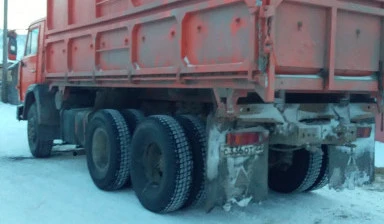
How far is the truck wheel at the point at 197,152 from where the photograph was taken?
5211 millimetres

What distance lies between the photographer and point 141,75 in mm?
5746

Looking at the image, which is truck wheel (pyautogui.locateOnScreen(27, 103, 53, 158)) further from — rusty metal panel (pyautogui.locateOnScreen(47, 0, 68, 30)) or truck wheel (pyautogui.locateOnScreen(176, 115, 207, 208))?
truck wheel (pyautogui.locateOnScreen(176, 115, 207, 208))

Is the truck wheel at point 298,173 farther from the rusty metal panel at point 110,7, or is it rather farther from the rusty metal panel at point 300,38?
the rusty metal panel at point 110,7

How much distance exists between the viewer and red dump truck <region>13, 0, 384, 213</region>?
429 centimetres

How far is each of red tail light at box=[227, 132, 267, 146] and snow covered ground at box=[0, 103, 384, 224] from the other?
3.31 feet

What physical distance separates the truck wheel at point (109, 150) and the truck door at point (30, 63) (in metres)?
2.82

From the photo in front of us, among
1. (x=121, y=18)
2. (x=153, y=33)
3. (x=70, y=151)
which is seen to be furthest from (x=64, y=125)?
(x=153, y=33)

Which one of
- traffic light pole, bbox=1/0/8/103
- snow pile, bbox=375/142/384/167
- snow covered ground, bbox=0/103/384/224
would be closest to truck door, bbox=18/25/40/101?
snow covered ground, bbox=0/103/384/224

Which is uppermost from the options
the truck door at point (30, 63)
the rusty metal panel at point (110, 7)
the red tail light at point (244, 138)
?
the rusty metal panel at point (110, 7)

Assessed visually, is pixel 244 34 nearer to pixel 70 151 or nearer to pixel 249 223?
pixel 249 223

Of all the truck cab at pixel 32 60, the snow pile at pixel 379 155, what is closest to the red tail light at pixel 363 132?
the snow pile at pixel 379 155

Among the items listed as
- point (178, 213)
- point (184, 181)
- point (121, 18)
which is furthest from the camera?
point (121, 18)

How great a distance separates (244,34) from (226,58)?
1.07 ft

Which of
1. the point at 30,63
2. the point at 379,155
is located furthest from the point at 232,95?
the point at 379,155
